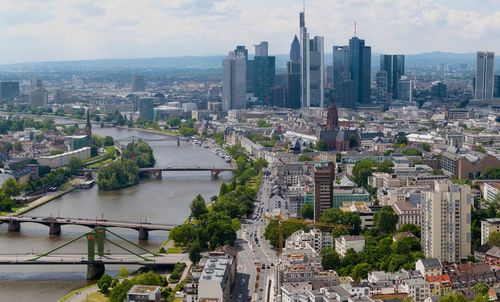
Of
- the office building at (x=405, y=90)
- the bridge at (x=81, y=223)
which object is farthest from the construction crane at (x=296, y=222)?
the office building at (x=405, y=90)

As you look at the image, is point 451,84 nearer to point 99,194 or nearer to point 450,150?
point 450,150

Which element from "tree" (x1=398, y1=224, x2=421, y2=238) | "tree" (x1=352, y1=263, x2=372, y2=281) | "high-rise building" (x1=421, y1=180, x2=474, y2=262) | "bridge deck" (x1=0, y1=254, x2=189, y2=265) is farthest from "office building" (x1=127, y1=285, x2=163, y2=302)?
"tree" (x1=398, y1=224, x2=421, y2=238)

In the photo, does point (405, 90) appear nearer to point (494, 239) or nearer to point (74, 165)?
point (74, 165)

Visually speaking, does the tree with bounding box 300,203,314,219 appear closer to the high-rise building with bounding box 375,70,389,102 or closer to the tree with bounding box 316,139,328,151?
the tree with bounding box 316,139,328,151

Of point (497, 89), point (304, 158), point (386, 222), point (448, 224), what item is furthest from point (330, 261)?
point (497, 89)

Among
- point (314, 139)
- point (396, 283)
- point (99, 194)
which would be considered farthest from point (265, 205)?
point (314, 139)

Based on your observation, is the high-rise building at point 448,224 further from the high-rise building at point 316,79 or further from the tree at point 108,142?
the high-rise building at point 316,79
